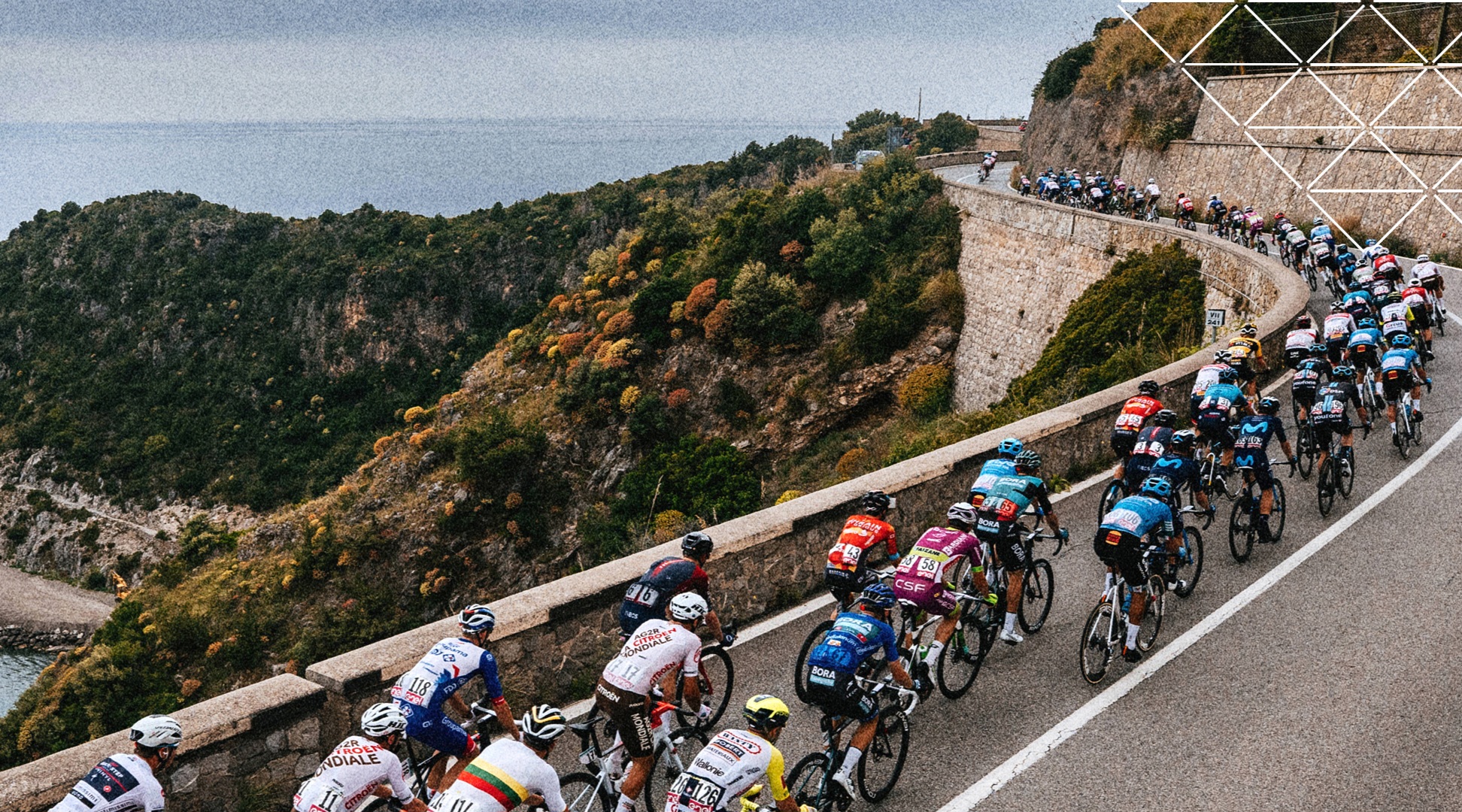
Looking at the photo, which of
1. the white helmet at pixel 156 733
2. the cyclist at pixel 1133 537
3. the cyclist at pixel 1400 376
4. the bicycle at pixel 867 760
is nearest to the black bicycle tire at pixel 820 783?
the bicycle at pixel 867 760

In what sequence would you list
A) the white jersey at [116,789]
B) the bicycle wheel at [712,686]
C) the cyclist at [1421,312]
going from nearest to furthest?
the white jersey at [116,789] < the bicycle wheel at [712,686] < the cyclist at [1421,312]

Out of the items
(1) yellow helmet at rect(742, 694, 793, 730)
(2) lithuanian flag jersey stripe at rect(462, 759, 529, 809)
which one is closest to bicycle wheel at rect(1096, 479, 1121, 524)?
(1) yellow helmet at rect(742, 694, 793, 730)

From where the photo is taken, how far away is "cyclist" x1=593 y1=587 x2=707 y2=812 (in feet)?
18.2

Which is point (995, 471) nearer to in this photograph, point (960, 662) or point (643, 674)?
point (960, 662)

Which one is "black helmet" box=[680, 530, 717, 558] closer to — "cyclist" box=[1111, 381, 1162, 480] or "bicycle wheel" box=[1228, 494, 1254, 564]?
"cyclist" box=[1111, 381, 1162, 480]

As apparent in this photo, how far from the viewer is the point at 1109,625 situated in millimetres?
7285

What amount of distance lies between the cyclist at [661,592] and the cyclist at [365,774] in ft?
5.81

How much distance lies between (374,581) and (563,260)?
4809 centimetres

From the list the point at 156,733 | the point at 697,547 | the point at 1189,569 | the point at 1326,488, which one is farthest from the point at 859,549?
the point at 1326,488

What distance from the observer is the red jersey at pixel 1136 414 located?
31.2 ft

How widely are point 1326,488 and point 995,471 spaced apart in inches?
199

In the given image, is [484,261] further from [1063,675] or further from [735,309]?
[1063,675]

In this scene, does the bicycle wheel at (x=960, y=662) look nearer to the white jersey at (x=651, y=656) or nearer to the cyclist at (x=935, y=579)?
the cyclist at (x=935, y=579)

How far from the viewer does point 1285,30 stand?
3547 centimetres
